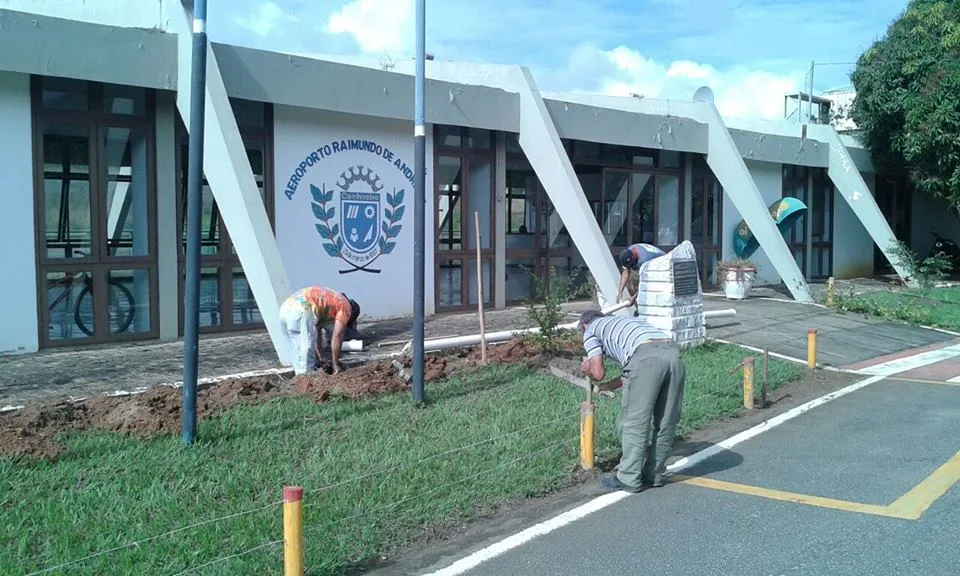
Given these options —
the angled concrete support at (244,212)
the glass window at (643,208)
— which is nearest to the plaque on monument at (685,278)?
the angled concrete support at (244,212)

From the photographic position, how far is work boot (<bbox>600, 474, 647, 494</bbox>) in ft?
20.5

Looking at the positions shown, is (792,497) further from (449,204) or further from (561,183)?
(449,204)

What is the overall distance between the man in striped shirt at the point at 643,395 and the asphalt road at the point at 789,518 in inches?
8.9

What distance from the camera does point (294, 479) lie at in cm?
Result: 607

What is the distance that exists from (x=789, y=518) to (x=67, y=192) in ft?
32.0

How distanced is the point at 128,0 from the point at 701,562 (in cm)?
1074

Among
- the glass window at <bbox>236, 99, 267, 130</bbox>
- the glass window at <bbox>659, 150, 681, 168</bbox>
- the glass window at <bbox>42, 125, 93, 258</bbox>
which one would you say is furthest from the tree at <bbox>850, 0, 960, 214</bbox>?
the glass window at <bbox>42, 125, 93, 258</bbox>

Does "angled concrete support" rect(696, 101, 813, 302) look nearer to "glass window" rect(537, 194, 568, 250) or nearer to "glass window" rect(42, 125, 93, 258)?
"glass window" rect(537, 194, 568, 250)

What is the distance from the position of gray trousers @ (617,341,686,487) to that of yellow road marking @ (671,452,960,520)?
0.51m

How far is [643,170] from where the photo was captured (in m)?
19.3

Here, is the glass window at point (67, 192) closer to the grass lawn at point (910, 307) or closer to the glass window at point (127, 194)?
the glass window at point (127, 194)

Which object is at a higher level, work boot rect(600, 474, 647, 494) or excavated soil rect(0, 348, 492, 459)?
excavated soil rect(0, 348, 492, 459)

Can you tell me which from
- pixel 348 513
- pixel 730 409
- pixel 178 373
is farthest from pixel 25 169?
pixel 730 409

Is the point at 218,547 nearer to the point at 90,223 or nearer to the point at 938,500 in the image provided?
the point at 938,500
